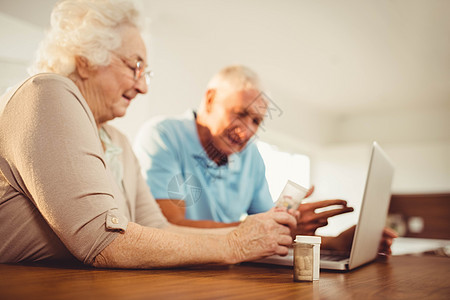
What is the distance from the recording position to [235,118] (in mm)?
1319

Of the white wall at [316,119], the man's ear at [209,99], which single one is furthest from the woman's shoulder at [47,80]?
the white wall at [316,119]

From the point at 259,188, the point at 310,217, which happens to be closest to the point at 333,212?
the point at 310,217

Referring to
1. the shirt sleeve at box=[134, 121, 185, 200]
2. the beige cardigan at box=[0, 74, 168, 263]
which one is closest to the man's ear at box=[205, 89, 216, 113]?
the shirt sleeve at box=[134, 121, 185, 200]

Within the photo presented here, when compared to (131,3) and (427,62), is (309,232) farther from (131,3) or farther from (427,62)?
(427,62)

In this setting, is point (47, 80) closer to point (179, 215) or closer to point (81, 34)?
point (81, 34)

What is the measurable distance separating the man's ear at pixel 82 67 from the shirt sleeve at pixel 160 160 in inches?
17.5

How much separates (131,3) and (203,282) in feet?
2.69

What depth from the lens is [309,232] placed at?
105cm

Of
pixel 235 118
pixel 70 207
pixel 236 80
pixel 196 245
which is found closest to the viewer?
pixel 70 207

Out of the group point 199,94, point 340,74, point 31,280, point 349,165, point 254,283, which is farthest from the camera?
point 349,165

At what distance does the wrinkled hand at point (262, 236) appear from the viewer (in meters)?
0.83

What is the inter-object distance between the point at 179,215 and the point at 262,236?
53cm

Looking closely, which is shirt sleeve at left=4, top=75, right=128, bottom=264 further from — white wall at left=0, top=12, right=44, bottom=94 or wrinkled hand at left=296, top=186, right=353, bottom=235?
white wall at left=0, top=12, right=44, bottom=94

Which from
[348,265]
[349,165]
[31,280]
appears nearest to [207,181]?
[348,265]
